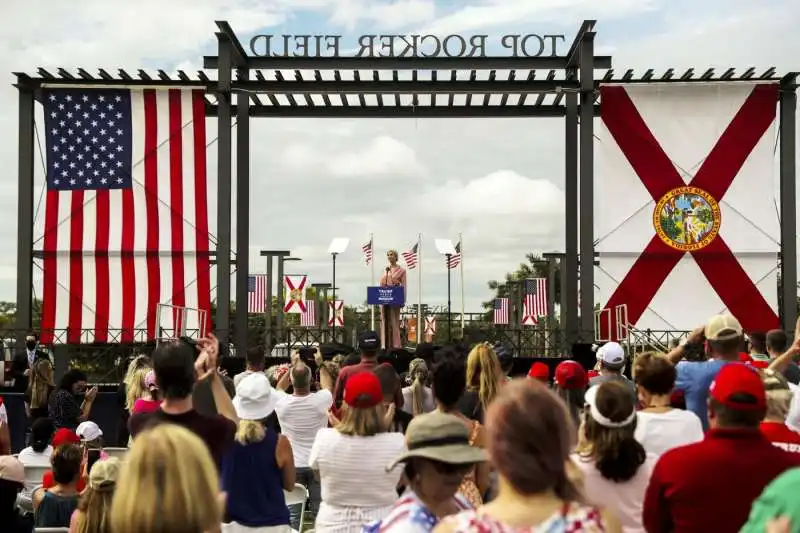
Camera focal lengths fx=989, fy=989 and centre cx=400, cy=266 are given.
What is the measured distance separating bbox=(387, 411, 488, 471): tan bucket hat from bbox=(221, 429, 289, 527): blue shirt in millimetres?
2287

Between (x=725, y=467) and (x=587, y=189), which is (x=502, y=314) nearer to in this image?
(x=587, y=189)

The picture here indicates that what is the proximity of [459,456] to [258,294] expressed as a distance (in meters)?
29.9

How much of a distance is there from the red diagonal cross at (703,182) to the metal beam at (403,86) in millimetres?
1733

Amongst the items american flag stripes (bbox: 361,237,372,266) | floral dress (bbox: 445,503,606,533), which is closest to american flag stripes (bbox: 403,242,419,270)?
american flag stripes (bbox: 361,237,372,266)

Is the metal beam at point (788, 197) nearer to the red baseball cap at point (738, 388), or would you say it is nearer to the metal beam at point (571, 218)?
the metal beam at point (571, 218)

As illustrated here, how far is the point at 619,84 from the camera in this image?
Answer: 1936 cm

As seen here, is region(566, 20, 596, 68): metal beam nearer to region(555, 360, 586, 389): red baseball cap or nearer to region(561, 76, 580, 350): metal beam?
region(561, 76, 580, 350): metal beam

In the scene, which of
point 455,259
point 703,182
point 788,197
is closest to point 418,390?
point 703,182

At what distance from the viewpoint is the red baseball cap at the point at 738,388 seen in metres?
3.67

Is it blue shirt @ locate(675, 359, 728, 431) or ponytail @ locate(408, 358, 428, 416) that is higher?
blue shirt @ locate(675, 359, 728, 431)

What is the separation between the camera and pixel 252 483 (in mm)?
5438

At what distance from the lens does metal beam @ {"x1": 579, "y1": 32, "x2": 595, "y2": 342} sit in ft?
59.3

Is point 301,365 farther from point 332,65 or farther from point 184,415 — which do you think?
point 332,65

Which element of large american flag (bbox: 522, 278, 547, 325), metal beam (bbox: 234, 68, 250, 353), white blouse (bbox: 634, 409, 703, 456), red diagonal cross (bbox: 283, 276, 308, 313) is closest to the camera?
white blouse (bbox: 634, 409, 703, 456)
